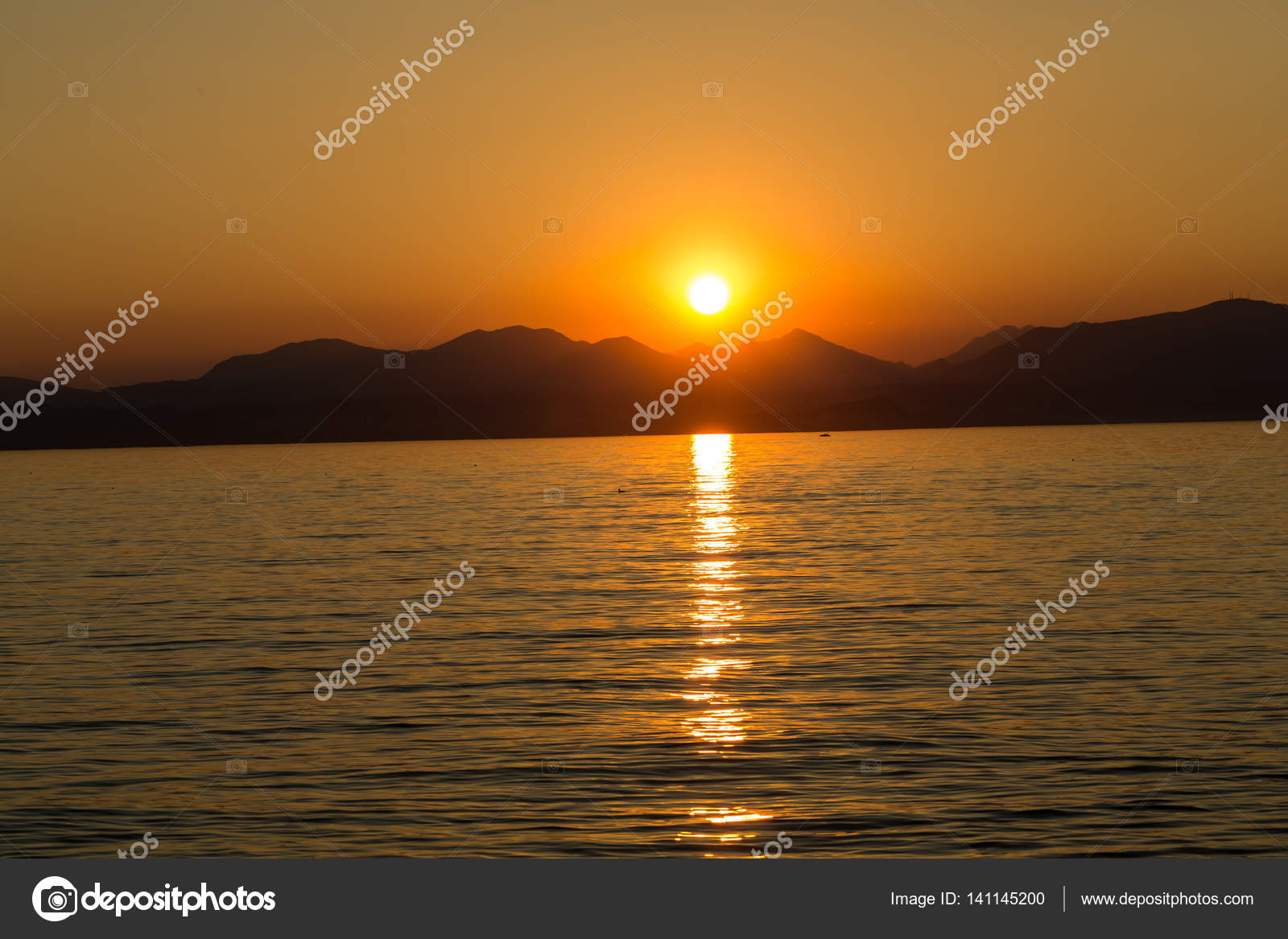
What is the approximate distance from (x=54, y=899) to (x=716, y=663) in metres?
16.4

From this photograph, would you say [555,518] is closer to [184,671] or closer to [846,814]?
[184,671]

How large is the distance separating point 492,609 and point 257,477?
366 feet

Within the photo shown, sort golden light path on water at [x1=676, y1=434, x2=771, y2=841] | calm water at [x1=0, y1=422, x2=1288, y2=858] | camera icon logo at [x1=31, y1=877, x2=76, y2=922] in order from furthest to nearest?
1. golden light path on water at [x1=676, y1=434, x2=771, y2=841]
2. calm water at [x1=0, y1=422, x2=1288, y2=858]
3. camera icon logo at [x1=31, y1=877, x2=76, y2=922]

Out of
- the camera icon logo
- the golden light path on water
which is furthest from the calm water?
the camera icon logo

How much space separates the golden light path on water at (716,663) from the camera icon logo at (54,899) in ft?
21.5

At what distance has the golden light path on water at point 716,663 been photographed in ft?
49.4

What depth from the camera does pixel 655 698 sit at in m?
21.5

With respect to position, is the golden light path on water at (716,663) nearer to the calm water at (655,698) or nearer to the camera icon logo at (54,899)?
the calm water at (655,698)

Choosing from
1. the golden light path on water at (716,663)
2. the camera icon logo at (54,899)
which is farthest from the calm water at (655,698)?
the camera icon logo at (54,899)

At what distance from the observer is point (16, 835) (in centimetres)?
1479

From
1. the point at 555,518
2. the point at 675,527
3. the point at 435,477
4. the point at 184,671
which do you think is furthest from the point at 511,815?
the point at 435,477

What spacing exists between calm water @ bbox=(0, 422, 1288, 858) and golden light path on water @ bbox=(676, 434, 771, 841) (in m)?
0.10

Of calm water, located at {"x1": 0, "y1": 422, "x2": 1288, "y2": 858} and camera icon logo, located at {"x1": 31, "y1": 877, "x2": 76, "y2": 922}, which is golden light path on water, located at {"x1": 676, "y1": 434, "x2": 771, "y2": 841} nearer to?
calm water, located at {"x1": 0, "y1": 422, "x2": 1288, "y2": 858}

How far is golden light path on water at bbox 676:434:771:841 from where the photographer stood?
49.4ft
